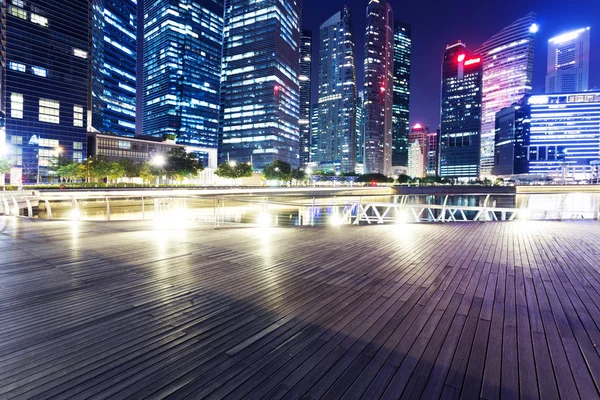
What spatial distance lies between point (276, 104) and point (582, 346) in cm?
15121

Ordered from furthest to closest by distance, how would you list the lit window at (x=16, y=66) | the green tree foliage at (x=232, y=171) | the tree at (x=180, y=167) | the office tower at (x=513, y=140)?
the office tower at (x=513, y=140)
the green tree foliage at (x=232, y=171)
the lit window at (x=16, y=66)
the tree at (x=180, y=167)

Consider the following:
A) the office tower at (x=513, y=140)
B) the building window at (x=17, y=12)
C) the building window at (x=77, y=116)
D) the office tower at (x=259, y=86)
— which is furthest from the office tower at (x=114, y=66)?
the office tower at (x=513, y=140)

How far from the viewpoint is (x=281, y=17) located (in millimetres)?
152750

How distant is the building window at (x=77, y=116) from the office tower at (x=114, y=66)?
33687 mm

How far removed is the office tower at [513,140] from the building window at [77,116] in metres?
205

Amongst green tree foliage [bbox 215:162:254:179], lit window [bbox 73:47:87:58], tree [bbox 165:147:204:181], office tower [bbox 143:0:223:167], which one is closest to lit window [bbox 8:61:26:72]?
lit window [bbox 73:47:87:58]

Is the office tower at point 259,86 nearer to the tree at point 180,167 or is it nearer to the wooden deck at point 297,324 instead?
the tree at point 180,167

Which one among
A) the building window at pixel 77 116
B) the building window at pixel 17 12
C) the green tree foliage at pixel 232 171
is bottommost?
the green tree foliage at pixel 232 171

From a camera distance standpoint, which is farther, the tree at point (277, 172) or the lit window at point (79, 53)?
the lit window at point (79, 53)

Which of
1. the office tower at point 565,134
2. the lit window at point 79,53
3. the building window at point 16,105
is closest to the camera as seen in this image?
the building window at point 16,105

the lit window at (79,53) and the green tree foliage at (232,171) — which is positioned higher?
the lit window at (79,53)

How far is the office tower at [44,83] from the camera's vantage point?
9094 cm

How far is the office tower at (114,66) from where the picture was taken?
138 m

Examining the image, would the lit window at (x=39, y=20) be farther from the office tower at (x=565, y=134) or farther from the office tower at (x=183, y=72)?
the office tower at (x=565, y=134)
